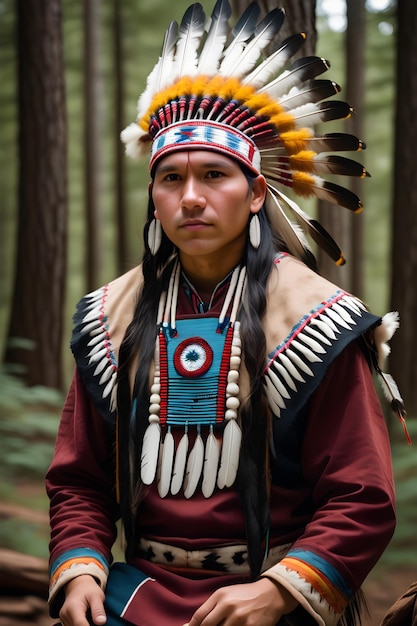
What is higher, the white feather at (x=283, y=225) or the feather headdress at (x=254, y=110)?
the feather headdress at (x=254, y=110)

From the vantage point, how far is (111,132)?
14.5 ft

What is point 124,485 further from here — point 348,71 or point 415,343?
point 348,71

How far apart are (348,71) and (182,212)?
2.21m

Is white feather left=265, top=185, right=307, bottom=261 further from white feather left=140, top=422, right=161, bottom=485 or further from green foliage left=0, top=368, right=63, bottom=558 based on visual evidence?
green foliage left=0, top=368, right=63, bottom=558

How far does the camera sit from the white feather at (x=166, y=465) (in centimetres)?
181

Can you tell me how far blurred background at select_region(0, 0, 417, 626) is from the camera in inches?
140

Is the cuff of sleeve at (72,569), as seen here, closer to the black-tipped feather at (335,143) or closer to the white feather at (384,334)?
the white feather at (384,334)

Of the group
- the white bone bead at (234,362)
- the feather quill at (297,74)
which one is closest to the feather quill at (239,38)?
the feather quill at (297,74)

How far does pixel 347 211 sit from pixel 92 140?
5.28ft

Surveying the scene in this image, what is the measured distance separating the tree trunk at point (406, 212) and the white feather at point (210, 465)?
1.93 metres

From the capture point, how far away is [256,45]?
1.95 m

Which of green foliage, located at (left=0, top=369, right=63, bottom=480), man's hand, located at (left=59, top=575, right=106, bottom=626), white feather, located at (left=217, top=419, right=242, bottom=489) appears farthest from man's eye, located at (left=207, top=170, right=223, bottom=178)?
green foliage, located at (left=0, top=369, right=63, bottom=480)

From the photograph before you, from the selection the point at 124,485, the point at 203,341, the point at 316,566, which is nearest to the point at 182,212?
the point at 203,341

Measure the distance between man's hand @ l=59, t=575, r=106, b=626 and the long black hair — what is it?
16 centimetres
